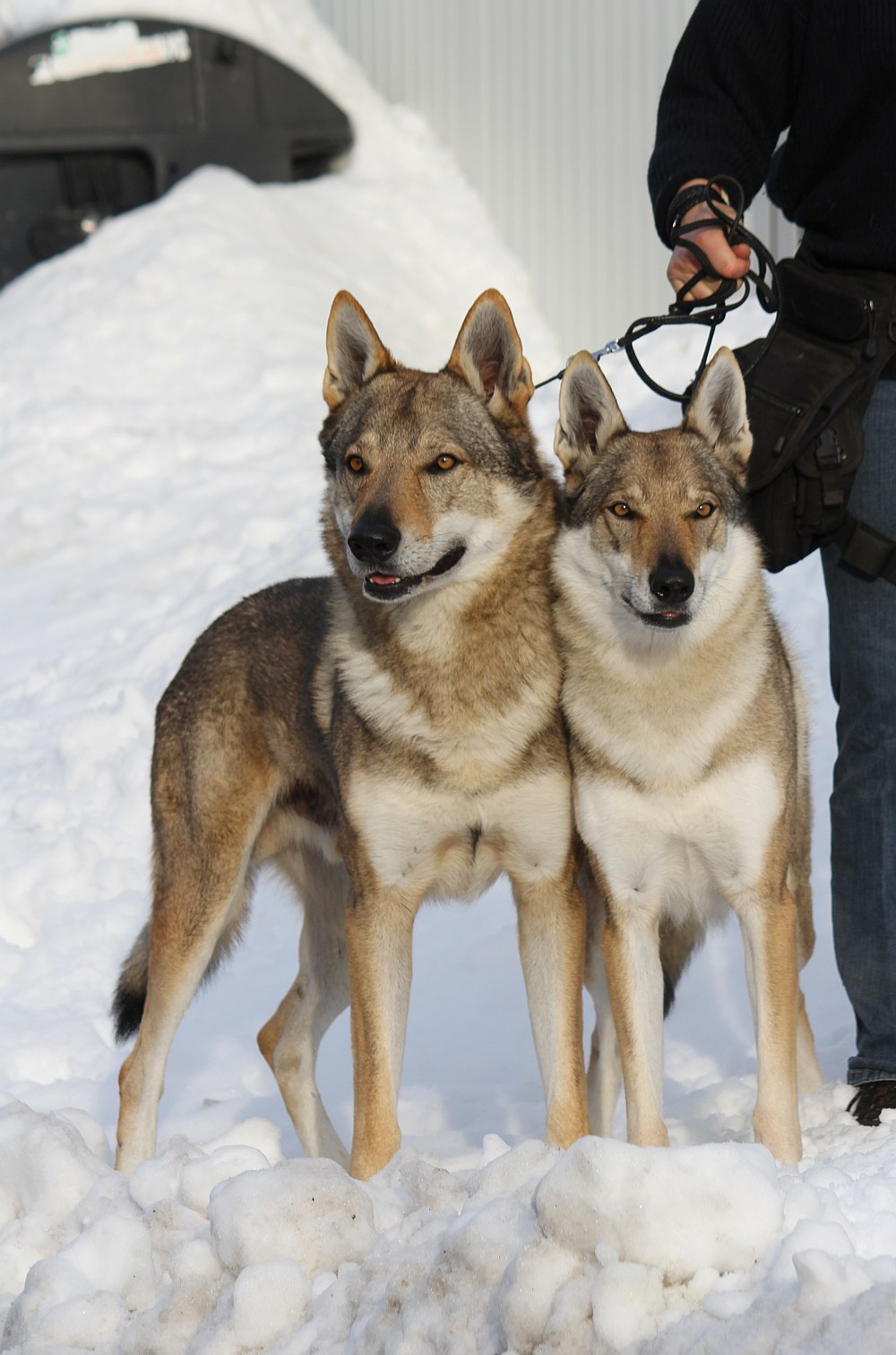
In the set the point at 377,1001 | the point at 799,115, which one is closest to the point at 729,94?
the point at 799,115

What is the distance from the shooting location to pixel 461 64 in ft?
38.8

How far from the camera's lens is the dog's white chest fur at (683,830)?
3.12 meters

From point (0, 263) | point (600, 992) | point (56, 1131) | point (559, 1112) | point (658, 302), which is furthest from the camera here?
point (0, 263)

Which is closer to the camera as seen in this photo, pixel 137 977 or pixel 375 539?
pixel 375 539

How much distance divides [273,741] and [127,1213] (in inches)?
63.5

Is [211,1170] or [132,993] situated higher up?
[211,1170]

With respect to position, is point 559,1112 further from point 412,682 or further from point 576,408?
point 576,408

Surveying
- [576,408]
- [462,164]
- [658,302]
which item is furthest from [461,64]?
[576,408]

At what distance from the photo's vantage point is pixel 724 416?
3357mm

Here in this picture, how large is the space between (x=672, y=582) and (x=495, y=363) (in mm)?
773

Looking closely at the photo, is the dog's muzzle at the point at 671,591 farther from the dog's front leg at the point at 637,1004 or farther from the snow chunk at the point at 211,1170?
the snow chunk at the point at 211,1170

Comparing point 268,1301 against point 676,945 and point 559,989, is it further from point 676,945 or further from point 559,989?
point 676,945

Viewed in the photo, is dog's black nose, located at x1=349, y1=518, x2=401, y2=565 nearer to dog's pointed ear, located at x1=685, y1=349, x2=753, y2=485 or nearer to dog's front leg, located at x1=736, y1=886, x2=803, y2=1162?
dog's pointed ear, located at x1=685, y1=349, x2=753, y2=485

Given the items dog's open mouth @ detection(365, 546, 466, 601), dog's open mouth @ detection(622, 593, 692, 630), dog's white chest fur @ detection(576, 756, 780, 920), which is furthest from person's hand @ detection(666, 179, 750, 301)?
dog's white chest fur @ detection(576, 756, 780, 920)
